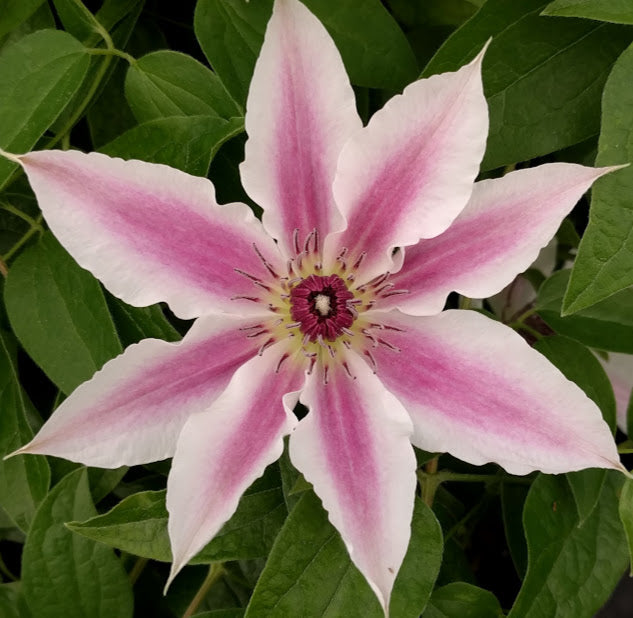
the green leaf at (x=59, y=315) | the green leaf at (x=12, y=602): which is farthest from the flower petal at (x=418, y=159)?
the green leaf at (x=12, y=602)

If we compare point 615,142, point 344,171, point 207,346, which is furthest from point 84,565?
point 615,142

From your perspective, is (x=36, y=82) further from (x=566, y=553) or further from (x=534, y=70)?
(x=566, y=553)

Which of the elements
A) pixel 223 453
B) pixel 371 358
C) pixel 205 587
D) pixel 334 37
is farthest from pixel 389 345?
pixel 205 587

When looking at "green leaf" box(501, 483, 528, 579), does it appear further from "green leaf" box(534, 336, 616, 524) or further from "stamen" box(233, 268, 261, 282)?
"stamen" box(233, 268, 261, 282)

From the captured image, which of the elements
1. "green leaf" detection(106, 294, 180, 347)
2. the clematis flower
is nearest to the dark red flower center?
the clematis flower

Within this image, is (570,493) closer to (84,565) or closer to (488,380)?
(488,380)
